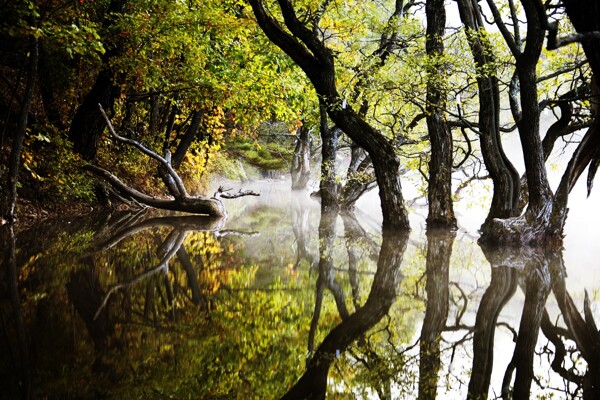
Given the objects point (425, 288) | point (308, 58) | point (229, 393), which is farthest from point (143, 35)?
point (229, 393)

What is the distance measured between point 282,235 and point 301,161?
17.6 meters

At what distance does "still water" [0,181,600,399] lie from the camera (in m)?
2.70

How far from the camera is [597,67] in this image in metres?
4.32

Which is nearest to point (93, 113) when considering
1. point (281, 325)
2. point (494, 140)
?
point (494, 140)

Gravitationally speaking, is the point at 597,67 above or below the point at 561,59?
below

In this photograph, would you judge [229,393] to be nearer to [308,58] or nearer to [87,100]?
[308,58]

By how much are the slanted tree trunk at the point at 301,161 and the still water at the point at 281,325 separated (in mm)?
18968

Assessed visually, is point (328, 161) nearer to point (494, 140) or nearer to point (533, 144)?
point (494, 140)

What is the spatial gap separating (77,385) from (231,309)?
5.94 ft

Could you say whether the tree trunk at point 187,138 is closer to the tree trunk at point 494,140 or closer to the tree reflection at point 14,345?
the tree trunk at point 494,140

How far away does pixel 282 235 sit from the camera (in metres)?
10.6

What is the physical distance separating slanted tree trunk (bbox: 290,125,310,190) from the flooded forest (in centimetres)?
708

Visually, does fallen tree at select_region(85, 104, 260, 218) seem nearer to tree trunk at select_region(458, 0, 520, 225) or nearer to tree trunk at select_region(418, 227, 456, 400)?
tree trunk at select_region(458, 0, 520, 225)

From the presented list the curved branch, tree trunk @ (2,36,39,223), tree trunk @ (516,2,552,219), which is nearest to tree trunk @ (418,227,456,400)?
tree trunk @ (516,2,552,219)
